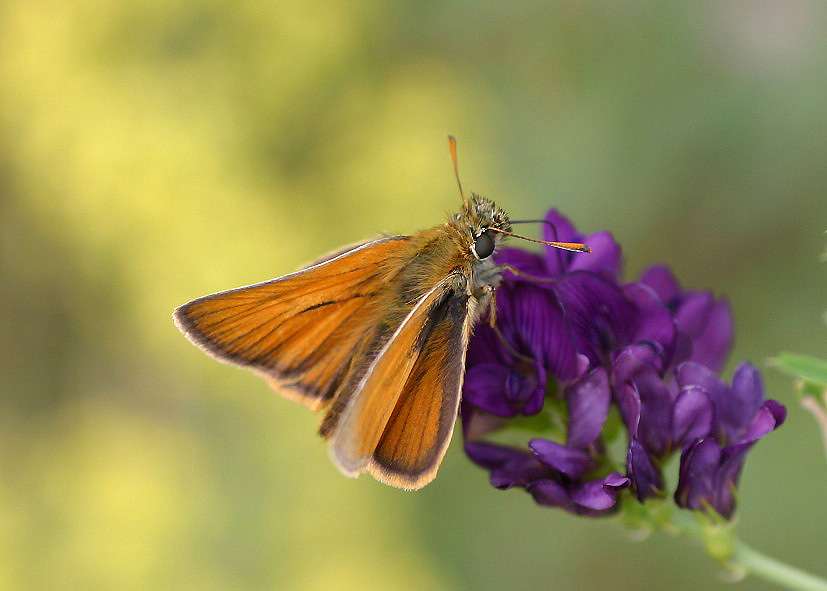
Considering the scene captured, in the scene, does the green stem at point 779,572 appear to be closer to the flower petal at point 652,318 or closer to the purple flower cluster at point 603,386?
the purple flower cluster at point 603,386

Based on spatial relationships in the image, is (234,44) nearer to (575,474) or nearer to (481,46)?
(481,46)

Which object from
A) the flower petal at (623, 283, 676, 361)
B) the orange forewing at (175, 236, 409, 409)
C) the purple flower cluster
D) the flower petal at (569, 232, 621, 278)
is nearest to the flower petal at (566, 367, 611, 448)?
the purple flower cluster

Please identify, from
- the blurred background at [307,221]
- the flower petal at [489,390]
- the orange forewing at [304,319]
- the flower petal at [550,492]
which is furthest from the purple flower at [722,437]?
the blurred background at [307,221]

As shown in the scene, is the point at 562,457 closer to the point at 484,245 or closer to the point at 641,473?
the point at 641,473

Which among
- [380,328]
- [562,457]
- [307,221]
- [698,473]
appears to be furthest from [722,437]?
[307,221]

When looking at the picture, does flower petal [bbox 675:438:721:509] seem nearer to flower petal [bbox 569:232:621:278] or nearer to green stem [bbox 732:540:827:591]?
green stem [bbox 732:540:827:591]
